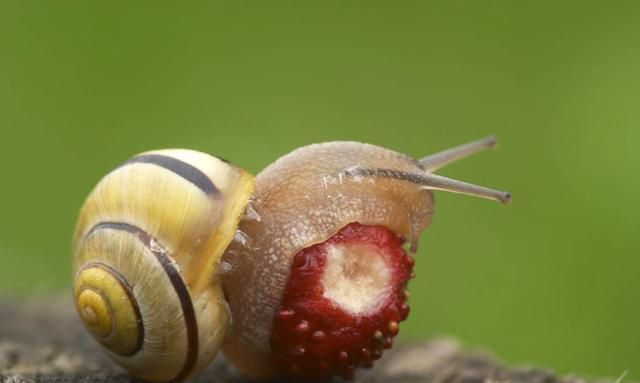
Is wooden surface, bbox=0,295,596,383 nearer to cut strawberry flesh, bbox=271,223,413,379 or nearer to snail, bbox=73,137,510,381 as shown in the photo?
snail, bbox=73,137,510,381

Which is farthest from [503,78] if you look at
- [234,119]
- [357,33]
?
[234,119]

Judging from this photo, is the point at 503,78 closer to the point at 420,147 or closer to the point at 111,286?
the point at 420,147

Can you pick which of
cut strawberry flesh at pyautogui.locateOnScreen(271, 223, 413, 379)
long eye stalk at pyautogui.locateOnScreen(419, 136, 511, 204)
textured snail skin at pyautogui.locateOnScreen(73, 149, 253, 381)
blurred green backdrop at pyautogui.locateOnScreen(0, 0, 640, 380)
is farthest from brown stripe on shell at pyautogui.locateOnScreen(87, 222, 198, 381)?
blurred green backdrop at pyautogui.locateOnScreen(0, 0, 640, 380)

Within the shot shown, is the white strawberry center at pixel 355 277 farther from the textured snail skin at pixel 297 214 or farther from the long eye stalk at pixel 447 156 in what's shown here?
the long eye stalk at pixel 447 156

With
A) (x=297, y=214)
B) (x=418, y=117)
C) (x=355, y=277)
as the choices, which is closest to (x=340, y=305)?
(x=355, y=277)

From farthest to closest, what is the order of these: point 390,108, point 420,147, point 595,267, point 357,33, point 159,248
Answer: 1. point 357,33
2. point 390,108
3. point 420,147
4. point 595,267
5. point 159,248

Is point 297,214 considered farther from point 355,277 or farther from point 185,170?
point 185,170
